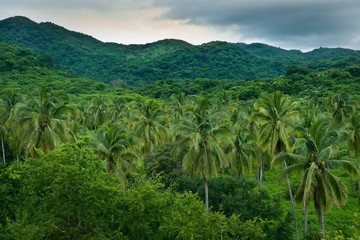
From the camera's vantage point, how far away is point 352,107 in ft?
163

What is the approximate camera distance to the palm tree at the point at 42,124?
2539cm

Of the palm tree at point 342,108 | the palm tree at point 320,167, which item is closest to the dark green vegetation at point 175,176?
the palm tree at point 320,167

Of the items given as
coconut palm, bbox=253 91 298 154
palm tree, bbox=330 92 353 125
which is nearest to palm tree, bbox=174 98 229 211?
coconut palm, bbox=253 91 298 154

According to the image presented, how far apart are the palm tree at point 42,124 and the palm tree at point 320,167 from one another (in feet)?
60.2

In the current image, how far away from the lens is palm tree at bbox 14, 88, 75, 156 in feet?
83.3

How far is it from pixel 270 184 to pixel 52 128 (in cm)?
3396

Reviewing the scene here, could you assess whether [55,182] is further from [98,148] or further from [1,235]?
[98,148]

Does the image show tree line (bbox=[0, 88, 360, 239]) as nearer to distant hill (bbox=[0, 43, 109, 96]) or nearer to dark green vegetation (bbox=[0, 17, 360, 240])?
dark green vegetation (bbox=[0, 17, 360, 240])

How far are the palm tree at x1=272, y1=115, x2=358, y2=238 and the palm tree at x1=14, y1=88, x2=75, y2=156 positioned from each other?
18349 mm

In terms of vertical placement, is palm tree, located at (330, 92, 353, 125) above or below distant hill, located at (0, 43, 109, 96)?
below

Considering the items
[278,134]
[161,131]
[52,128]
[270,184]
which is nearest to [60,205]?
Result: [52,128]

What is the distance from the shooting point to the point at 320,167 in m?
19.8

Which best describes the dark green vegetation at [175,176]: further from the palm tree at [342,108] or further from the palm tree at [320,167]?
the palm tree at [342,108]

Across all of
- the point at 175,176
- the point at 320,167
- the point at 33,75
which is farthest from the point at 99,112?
the point at 33,75
